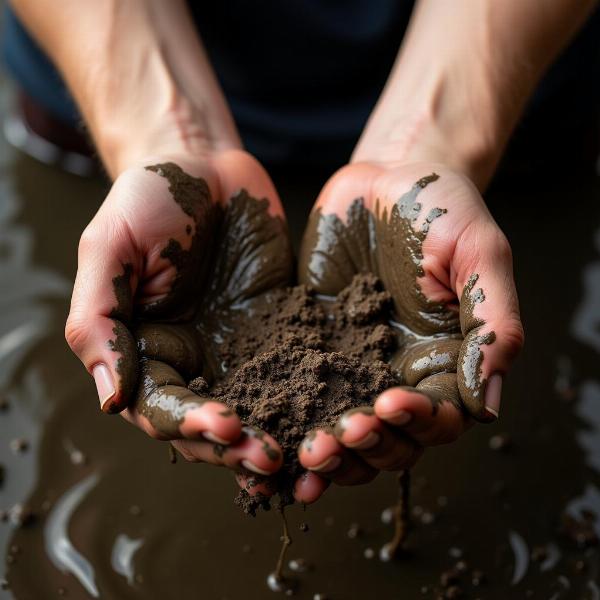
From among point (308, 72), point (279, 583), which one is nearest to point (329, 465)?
point (279, 583)

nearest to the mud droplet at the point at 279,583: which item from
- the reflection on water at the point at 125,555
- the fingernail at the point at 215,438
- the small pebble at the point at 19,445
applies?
the reflection on water at the point at 125,555

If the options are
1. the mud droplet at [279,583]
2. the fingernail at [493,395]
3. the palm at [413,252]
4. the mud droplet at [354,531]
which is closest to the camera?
the fingernail at [493,395]

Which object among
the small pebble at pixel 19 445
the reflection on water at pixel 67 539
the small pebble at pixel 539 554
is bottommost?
the small pebble at pixel 539 554

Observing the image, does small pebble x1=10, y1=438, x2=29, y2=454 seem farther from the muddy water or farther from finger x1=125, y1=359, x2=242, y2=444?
finger x1=125, y1=359, x2=242, y2=444

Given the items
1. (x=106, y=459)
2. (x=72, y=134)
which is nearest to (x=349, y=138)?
(x=72, y=134)

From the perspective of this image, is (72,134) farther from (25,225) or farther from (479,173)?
(479,173)

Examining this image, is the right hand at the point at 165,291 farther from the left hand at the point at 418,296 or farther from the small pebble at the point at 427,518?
the small pebble at the point at 427,518

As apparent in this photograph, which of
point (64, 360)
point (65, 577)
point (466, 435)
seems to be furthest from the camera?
point (64, 360)

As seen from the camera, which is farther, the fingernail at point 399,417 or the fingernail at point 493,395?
the fingernail at point 493,395

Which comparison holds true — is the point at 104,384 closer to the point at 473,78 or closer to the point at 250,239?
the point at 250,239
